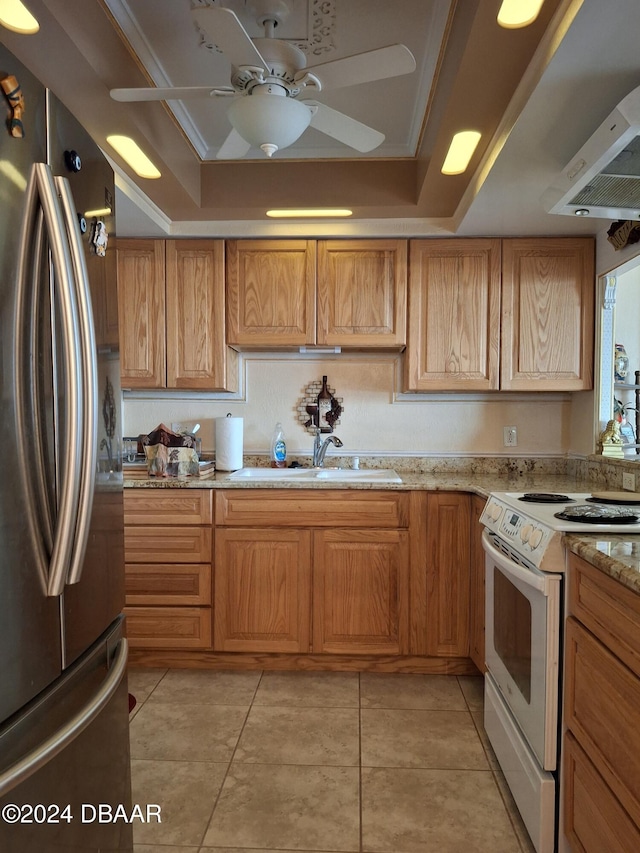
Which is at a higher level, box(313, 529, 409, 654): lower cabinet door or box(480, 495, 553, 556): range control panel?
box(480, 495, 553, 556): range control panel

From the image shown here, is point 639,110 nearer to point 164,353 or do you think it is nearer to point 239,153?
point 239,153

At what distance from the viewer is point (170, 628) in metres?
2.73

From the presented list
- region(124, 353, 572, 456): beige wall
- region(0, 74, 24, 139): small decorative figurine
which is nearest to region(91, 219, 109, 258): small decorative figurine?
region(0, 74, 24, 139): small decorative figurine

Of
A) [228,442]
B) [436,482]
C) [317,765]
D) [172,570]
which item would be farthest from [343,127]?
[317,765]

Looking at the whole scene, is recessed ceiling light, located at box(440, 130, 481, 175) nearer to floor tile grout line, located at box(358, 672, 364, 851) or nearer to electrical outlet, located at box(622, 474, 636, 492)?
electrical outlet, located at box(622, 474, 636, 492)

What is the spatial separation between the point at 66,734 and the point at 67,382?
2.10ft

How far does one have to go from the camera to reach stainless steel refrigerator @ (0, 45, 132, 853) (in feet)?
2.96

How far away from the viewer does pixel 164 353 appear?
303 cm

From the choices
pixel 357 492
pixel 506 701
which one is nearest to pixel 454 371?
pixel 357 492

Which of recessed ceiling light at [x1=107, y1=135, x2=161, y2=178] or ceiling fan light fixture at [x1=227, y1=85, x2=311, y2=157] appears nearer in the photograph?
ceiling fan light fixture at [x1=227, y1=85, x2=311, y2=157]

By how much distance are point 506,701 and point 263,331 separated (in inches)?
81.0

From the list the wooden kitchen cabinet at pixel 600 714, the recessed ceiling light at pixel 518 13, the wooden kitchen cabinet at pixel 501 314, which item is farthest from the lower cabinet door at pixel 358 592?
the recessed ceiling light at pixel 518 13

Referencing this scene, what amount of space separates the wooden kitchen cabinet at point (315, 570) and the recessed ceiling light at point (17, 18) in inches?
74.1

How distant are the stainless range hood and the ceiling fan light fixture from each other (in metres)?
0.82
